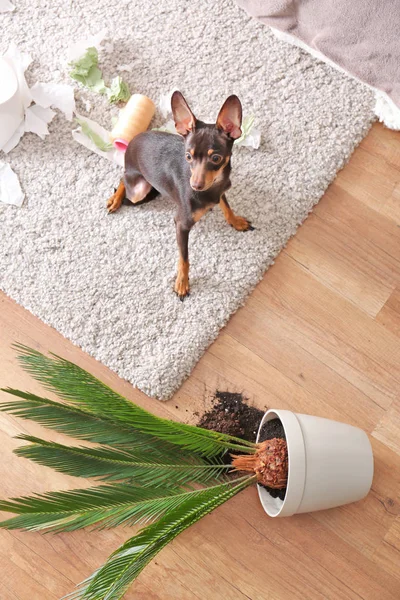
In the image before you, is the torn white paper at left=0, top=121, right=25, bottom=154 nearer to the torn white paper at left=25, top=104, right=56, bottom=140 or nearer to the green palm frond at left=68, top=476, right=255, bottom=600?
the torn white paper at left=25, top=104, right=56, bottom=140

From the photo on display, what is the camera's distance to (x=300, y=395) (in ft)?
6.67

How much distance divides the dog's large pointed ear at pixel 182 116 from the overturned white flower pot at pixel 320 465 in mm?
838

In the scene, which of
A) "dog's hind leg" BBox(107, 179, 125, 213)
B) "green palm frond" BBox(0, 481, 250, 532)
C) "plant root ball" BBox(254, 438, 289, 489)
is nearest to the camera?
"green palm frond" BBox(0, 481, 250, 532)

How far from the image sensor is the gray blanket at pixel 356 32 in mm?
2188

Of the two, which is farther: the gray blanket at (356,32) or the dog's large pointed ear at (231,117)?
the gray blanket at (356,32)

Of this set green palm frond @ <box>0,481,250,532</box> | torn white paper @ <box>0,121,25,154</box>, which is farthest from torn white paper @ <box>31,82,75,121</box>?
green palm frond @ <box>0,481,250,532</box>

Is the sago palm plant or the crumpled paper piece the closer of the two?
the sago palm plant

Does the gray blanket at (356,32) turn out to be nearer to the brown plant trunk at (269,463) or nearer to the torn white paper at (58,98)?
the torn white paper at (58,98)

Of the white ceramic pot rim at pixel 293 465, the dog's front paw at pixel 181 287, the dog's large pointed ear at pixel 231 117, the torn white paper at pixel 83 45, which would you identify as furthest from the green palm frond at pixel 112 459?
the torn white paper at pixel 83 45

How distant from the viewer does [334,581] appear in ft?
6.16

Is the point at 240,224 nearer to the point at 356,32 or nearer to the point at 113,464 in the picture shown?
the point at 356,32

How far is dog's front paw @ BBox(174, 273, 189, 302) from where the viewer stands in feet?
6.81

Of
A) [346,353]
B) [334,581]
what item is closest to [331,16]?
[346,353]

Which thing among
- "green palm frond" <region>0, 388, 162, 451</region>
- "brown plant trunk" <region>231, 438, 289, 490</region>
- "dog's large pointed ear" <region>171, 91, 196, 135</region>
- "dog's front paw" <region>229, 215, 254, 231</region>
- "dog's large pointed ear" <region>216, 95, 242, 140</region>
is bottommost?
"green palm frond" <region>0, 388, 162, 451</region>
